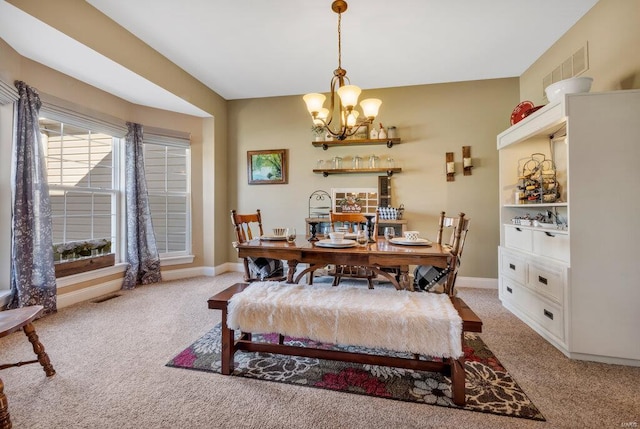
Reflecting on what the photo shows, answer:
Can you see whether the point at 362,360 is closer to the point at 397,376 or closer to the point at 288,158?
the point at 397,376

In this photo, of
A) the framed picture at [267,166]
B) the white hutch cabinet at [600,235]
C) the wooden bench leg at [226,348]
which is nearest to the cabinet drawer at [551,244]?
the white hutch cabinet at [600,235]

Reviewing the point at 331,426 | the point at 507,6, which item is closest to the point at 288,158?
the point at 507,6

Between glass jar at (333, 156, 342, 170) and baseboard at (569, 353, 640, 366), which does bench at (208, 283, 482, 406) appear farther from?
glass jar at (333, 156, 342, 170)

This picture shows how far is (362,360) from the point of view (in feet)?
5.51

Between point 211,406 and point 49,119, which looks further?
point 49,119

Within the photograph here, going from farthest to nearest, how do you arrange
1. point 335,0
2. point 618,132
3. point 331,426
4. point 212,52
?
point 212,52 → point 335,0 → point 618,132 → point 331,426

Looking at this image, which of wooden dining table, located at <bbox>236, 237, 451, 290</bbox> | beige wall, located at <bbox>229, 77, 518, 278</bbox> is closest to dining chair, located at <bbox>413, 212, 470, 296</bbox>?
wooden dining table, located at <bbox>236, 237, 451, 290</bbox>

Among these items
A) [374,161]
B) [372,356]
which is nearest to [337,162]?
[374,161]

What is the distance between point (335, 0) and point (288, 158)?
93.9 inches

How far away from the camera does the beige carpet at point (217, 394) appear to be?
1.42 meters

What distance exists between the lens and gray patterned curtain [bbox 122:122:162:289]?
12.2 feet

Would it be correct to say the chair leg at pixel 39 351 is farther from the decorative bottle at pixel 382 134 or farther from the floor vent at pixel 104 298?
the decorative bottle at pixel 382 134

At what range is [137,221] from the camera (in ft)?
12.5

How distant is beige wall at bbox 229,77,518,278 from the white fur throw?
2.45m
